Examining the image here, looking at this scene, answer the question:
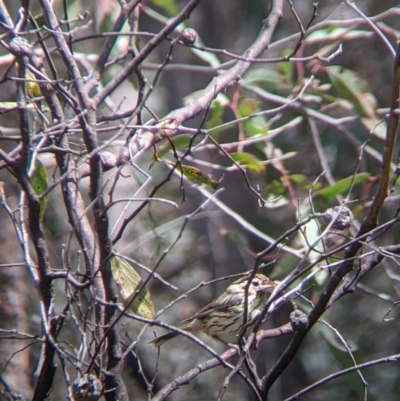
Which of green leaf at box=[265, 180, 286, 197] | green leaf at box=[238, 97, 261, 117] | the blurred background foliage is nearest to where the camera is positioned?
green leaf at box=[238, 97, 261, 117]

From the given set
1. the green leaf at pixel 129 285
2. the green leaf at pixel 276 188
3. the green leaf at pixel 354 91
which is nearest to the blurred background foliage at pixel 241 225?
the green leaf at pixel 354 91

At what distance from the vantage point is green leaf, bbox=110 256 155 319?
90.8 inches

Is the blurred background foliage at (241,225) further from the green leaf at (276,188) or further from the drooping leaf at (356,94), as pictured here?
the green leaf at (276,188)

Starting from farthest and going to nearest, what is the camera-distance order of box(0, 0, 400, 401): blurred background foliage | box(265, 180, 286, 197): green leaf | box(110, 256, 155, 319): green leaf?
box(0, 0, 400, 401): blurred background foliage, box(265, 180, 286, 197): green leaf, box(110, 256, 155, 319): green leaf

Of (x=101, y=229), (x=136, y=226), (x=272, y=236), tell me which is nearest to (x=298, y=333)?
(x=101, y=229)

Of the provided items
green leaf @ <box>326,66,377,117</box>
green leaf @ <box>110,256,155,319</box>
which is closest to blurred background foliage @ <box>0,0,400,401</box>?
green leaf @ <box>326,66,377,117</box>

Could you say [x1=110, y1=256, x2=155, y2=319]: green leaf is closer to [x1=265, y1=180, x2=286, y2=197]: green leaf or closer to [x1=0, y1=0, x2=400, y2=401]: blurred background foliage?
[x1=265, y1=180, x2=286, y2=197]: green leaf

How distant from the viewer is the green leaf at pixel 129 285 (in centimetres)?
231

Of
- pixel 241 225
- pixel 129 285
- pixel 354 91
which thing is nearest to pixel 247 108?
pixel 354 91

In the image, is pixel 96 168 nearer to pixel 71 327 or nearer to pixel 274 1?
pixel 274 1

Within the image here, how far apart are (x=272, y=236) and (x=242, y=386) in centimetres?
105

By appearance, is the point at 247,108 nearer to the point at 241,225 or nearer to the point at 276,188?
the point at 276,188

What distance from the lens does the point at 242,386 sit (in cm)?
534

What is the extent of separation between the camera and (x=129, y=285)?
232cm
